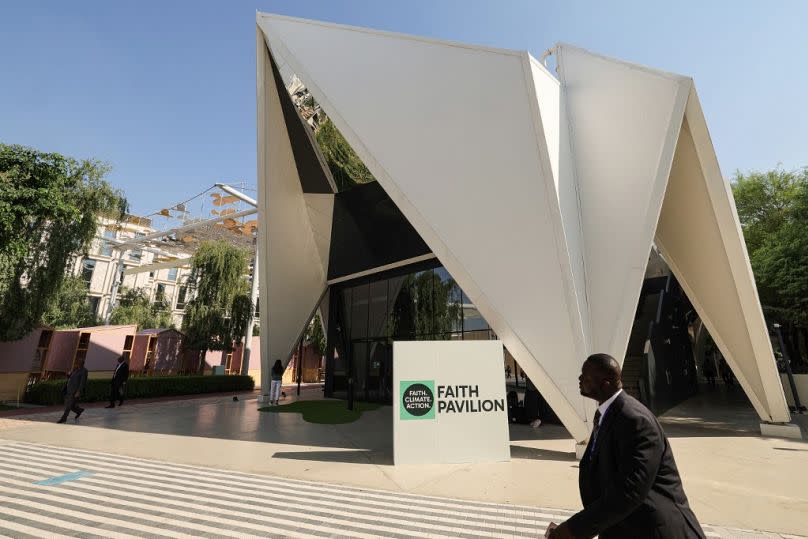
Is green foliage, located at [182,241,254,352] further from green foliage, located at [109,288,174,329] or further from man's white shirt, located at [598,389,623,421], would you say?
man's white shirt, located at [598,389,623,421]

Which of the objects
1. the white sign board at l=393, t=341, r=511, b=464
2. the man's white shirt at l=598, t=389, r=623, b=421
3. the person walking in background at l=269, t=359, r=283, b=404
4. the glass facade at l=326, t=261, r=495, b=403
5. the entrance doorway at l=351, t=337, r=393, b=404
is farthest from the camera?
the entrance doorway at l=351, t=337, r=393, b=404

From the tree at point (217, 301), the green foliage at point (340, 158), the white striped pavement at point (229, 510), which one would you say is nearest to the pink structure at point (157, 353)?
the tree at point (217, 301)

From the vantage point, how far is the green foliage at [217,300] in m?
24.0

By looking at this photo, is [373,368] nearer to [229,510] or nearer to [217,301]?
[229,510]

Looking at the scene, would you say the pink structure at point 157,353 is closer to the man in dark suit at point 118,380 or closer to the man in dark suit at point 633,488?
the man in dark suit at point 118,380

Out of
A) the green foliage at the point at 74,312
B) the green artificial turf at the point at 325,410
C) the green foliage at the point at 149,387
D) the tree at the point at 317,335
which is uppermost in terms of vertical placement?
the green foliage at the point at 74,312

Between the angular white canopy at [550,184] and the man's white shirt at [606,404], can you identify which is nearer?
the man's white shirt at [606,404]

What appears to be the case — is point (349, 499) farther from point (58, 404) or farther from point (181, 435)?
point (58, 404)

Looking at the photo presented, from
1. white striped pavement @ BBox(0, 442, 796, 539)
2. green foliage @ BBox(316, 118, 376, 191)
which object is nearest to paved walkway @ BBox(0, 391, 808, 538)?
white striped pavement @ BBox(0, 442, 796, 539)

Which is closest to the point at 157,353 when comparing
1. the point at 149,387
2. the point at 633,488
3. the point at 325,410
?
the point at 149,387

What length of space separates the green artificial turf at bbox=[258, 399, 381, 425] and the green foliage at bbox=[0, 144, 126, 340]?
9763 mm

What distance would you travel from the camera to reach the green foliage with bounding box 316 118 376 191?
18.0 meters

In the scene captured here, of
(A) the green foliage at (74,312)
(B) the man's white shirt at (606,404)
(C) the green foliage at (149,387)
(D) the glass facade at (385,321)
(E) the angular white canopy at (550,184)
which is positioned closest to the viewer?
(B) the man's white shirt at (606,404)

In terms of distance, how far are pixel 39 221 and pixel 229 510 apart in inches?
647
